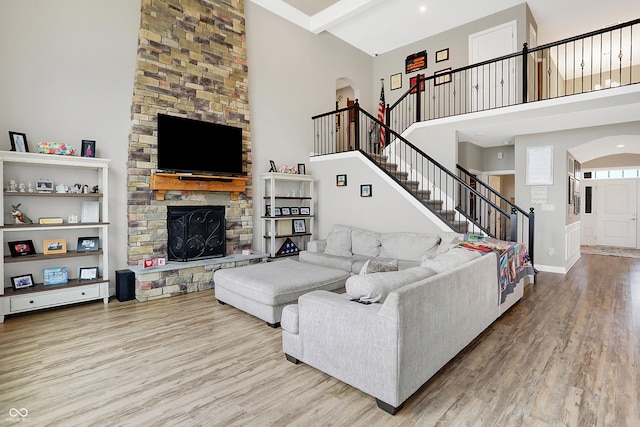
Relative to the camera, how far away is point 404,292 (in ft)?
6.69

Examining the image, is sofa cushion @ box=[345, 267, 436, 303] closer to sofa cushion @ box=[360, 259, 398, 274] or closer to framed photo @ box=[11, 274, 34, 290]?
sofa cushion @ box=[360, 259, 398, 274]

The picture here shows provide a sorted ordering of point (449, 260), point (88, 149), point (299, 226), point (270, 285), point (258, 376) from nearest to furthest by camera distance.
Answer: point (258, 376), point (449, 260), point (270, 285), point (88, 149), point (299, 226)

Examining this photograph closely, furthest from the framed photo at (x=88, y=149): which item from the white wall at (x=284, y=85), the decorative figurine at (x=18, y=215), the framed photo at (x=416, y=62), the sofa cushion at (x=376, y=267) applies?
the framed photo at (x=416, y=62)

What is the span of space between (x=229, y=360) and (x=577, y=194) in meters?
8.35

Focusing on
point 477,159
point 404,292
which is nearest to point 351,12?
point 477,159

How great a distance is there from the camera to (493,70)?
716cm

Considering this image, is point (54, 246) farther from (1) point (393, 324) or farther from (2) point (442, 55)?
(2) point (442, 55)

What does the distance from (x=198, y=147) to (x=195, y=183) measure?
57 cm

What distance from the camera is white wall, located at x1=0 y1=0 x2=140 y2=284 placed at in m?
3.97

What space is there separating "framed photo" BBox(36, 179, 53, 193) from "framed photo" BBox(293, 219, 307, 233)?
12.6 ft

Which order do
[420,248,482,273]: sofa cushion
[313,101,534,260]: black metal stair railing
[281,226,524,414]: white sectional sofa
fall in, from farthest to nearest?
[313,101,534,260]: black metal stair railing → [420,248,482,273]: sofa cushion → [281,226,524,414]: white sectional sofa

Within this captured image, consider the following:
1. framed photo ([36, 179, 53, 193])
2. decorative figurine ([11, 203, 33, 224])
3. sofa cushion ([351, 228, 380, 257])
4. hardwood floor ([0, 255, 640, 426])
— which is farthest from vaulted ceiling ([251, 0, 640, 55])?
hardwood floor ([0, 255, 640, 426])

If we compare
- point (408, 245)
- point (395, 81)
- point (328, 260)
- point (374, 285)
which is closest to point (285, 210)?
point (328, 260)

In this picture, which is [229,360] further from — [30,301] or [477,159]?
[477,159]
